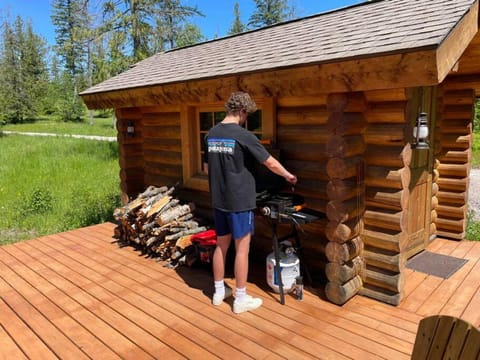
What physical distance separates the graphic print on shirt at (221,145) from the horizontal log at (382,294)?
188 cm

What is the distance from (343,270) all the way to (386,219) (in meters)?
0.61

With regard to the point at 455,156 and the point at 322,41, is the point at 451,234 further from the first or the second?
the point at 322,41

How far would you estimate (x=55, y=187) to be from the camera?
9.66 metres

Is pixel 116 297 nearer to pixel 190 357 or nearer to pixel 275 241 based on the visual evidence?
pixel 190 357

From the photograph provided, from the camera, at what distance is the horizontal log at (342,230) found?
3.32 m

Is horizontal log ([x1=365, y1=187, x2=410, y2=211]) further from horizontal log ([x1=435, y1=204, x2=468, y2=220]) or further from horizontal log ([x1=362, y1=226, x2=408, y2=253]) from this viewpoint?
horizontal log ([x1=435, y1=204, x2=468, y2=220])

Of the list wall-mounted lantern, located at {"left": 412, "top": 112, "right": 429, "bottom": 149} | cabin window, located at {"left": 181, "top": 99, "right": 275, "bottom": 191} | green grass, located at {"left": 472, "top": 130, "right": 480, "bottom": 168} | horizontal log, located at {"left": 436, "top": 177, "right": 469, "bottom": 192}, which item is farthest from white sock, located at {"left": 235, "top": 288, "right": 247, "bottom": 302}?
green grass, located at {"left": 472, "top": 130, "right": 480, "bottom": 168}

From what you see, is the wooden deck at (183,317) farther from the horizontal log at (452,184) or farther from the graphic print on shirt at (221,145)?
the graphic print on shirt at (221,145)

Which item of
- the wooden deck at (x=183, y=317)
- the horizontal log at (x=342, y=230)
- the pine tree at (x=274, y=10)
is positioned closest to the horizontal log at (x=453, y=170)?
the wooden deck at (x=183, y=317)

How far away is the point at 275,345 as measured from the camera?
9.26 ft

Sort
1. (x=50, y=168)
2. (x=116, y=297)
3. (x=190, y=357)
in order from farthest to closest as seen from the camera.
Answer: (x=50, y=168) < (x=116, y=297) < (x=190, y=357)

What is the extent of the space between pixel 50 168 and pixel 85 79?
90.8 feet

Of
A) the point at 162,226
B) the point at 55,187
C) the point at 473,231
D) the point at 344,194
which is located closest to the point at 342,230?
the point at 344,194

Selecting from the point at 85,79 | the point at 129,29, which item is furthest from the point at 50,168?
the point at 85,79
